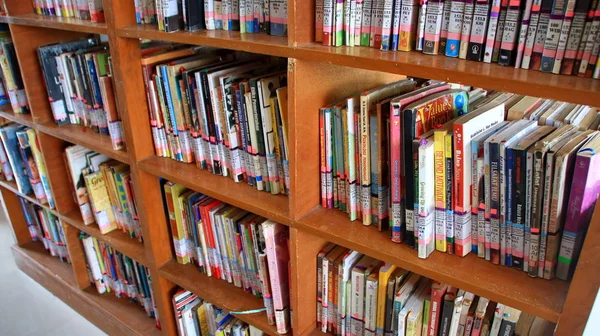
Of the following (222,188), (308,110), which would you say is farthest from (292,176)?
(222,188)

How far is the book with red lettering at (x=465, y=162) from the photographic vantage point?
87 centimetres

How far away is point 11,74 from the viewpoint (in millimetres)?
1807

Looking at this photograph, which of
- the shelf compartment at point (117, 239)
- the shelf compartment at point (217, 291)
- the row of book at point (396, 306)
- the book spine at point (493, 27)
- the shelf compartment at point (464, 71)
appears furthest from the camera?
the shelf compartment at point (117, 239)

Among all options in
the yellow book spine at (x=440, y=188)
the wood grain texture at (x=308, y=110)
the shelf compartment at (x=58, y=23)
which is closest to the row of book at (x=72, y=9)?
the shelf compartment at (x=58, y=23)

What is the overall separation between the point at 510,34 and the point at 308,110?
0.44 metres

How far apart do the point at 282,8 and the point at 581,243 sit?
30.1 inches

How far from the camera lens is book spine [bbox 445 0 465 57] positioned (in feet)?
2.68

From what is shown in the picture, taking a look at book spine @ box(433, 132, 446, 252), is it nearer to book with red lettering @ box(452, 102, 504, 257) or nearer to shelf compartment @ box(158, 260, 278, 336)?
book with red lettering @ box(452, 102, 504, 257)

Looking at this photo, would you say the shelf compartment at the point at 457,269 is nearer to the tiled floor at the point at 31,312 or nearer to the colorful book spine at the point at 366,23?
the colorful book spine at the point at 366,23

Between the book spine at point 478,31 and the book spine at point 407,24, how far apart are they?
0.36 ft

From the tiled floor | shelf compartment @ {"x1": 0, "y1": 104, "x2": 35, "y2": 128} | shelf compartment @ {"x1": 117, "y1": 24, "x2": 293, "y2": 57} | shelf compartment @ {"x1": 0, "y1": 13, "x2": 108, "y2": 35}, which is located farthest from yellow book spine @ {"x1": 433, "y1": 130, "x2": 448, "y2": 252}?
the tiled floor

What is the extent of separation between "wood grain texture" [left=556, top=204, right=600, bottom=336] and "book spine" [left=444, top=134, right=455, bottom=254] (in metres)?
0.24

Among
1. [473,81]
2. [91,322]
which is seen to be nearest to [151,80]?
[473,81]

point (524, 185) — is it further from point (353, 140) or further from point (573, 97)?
point (353, 140)
